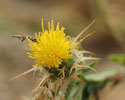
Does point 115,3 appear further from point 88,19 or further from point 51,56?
point 51,56

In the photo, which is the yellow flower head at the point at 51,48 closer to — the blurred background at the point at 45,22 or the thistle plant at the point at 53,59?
the thistle plant at the point at 53,59

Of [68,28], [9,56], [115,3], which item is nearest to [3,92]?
[9,56]

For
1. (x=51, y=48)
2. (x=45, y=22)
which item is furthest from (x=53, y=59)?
(x=45, y=22)

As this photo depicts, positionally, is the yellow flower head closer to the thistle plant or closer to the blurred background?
the thistle plant

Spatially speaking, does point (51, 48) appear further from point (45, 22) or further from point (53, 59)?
point (45, 22)

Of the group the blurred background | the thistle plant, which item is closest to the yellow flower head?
the thistle plant

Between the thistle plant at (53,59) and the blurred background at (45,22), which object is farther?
the blurred background at (45,22)

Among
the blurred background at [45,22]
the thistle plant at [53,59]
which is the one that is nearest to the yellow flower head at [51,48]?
the thistle plant at [53,59]
